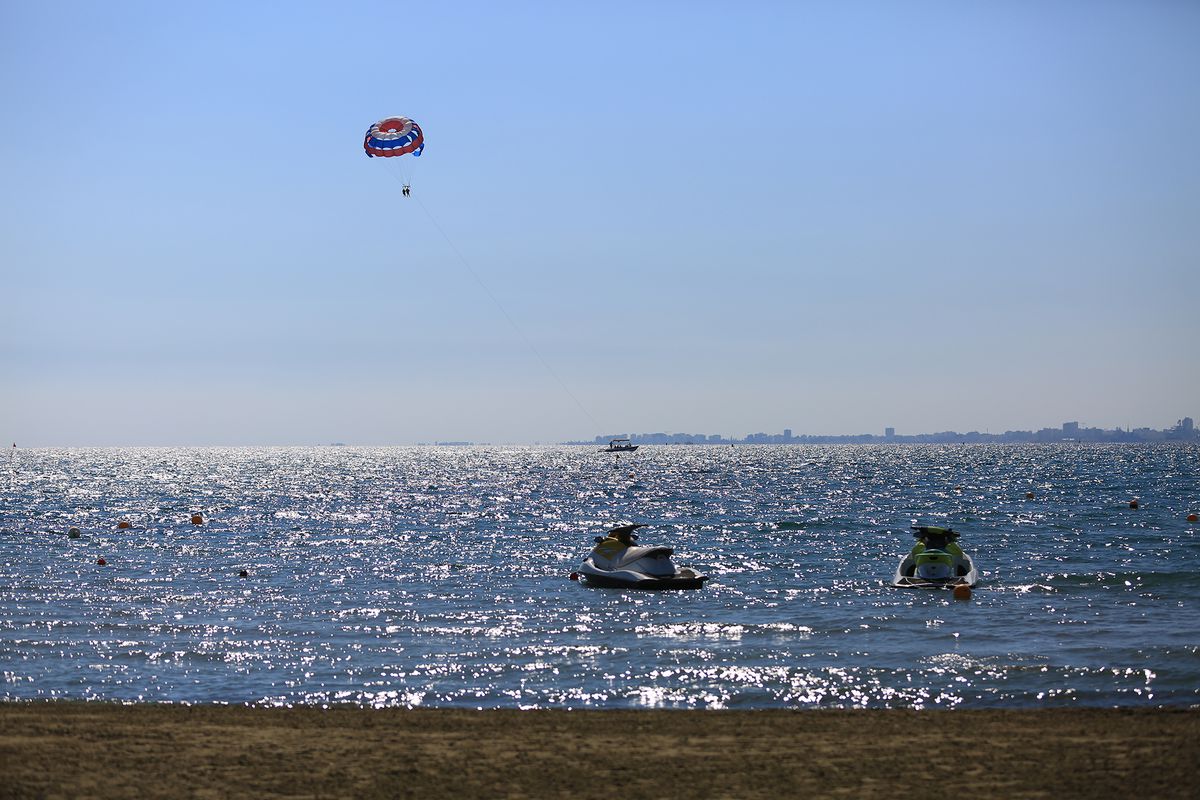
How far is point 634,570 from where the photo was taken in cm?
3497

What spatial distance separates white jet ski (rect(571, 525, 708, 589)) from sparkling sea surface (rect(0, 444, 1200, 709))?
2.48 feet

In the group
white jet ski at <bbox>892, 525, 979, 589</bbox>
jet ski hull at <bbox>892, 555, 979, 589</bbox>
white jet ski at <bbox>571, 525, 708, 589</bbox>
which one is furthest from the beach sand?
white jet ski at <bbox>571, 525, 708, 589</bbox>

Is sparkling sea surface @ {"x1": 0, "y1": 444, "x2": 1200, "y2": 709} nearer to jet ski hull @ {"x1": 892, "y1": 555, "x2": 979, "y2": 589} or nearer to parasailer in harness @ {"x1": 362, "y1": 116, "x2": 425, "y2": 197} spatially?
jet ski hull @ {"x1": 892, "y1": 555, "x2": 979, "y2": 589}

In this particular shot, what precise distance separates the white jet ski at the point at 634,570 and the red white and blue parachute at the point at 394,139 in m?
14.9

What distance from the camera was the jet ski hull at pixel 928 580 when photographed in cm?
3334

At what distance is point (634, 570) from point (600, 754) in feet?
69.0

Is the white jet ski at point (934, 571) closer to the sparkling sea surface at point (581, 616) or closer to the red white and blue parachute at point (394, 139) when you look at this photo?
the sparkling sea surface at point (581, 616)

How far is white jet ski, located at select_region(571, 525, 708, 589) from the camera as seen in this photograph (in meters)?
34.5

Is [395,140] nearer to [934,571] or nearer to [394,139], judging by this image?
[394,139]

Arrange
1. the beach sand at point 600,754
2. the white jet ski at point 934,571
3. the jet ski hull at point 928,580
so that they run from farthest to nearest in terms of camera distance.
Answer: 1. the white jet ski at point 934,571
2. the jet ski hull at point 928,580
3. the beach sand at point 600,754

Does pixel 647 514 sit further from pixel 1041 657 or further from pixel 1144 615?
pixel 1041 657

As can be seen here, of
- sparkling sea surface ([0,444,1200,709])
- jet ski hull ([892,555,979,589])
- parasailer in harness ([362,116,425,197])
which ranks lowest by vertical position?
sparkling sea surface ([0,444,1200,709])

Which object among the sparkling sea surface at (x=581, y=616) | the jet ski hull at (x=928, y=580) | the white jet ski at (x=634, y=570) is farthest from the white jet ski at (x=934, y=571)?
the white jet ski at (x=634, y=570)

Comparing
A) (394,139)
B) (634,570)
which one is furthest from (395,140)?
(634,570)
